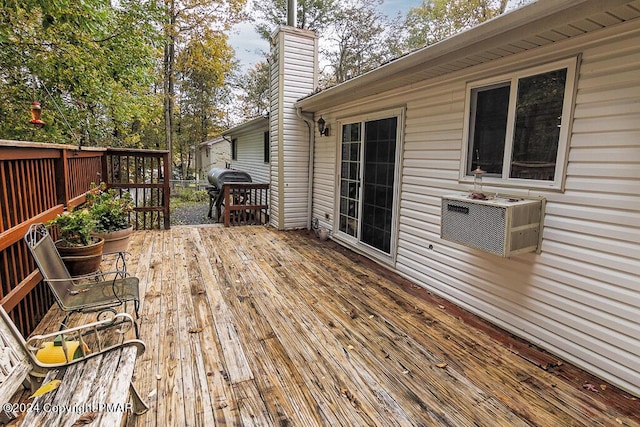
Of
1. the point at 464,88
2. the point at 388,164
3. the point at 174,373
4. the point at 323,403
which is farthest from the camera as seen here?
the point at 388,164

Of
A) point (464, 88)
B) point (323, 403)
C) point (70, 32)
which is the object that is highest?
point (70, 32)

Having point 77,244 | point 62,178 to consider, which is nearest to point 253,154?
point 62,178

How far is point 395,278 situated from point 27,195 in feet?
13.0

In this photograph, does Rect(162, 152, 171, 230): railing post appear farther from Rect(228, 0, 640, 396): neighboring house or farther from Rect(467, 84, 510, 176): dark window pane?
Rect(467, 84, 510, 176): dark window pane

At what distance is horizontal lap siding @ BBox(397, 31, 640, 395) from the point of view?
2.19 m

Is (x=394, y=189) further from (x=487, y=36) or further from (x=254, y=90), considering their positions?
(x=254, y=90)

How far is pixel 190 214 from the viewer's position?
11.9 meters

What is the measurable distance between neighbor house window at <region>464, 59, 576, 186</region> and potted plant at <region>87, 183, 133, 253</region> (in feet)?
14.1

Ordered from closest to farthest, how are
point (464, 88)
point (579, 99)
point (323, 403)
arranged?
point (323, 403) < point (579, 99) < point (464, 88)

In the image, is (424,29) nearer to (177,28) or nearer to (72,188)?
(177,28)

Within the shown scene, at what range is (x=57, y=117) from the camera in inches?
251

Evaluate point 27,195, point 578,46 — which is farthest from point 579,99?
point 27,195

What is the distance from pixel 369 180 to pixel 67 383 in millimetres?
4285

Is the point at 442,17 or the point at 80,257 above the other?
the point at 442,17
